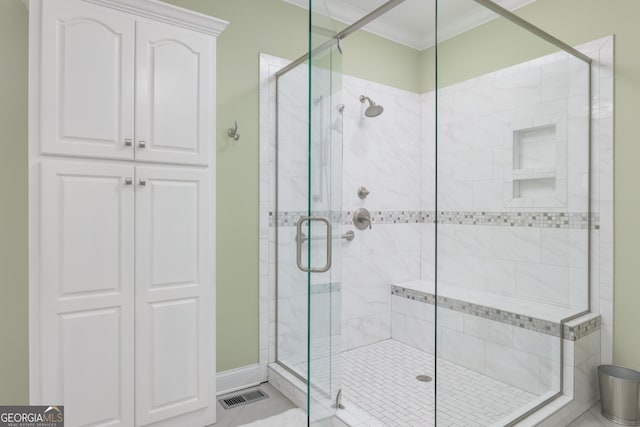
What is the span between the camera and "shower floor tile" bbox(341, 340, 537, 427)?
1.41 m

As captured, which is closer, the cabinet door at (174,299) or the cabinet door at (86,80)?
the cabinet door at (86,80)

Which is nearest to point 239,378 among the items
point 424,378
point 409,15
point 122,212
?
point 424,378

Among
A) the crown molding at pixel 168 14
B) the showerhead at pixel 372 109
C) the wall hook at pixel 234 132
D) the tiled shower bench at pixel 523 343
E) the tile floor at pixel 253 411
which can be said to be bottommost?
the tile floor at pixel 253 411

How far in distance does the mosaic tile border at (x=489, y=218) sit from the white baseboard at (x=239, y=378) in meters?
0.98

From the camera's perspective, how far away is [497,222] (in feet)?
5.38

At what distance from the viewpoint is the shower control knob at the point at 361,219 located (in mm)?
2916

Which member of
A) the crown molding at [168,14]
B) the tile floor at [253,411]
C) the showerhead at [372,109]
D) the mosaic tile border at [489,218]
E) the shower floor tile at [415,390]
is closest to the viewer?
the shower floor tile at [415,390]

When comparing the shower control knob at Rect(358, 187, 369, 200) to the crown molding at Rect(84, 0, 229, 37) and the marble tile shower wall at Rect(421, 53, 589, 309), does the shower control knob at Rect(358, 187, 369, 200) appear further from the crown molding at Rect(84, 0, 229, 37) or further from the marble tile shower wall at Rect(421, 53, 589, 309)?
the crown molding at Rect(84, 0, 229, 37)

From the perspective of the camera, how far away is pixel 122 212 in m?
1.70

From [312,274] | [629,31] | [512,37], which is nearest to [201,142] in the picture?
[312,274]

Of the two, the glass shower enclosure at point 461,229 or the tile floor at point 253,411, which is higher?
the glass shower enclosure at point 461,229
